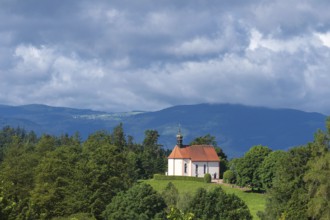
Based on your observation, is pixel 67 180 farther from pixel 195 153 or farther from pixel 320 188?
pixel 195 153

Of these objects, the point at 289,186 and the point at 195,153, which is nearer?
the point at 289,186

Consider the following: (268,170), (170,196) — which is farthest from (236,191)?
(170,196)

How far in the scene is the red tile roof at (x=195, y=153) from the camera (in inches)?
5123

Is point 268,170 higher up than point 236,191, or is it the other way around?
point 268,170

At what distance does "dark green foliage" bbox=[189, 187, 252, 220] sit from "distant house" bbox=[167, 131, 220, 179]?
259ft

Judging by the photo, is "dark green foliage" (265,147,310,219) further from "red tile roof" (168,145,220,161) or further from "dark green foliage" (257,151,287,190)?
"red tile roof" (168,145,220,161)

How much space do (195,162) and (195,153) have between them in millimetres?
2176

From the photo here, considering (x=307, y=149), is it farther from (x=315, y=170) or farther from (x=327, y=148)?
(x=315, y=170)

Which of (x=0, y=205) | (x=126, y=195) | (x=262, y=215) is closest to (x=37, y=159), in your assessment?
(x=126, y=195)

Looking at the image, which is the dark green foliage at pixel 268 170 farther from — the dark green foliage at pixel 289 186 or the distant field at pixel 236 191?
the dark green foliage at pixel 289 186

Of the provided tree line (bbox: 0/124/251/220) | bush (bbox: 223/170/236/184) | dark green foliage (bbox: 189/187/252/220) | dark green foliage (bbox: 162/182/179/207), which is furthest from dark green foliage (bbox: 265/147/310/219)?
bush (bbox: 223/170/236/184)

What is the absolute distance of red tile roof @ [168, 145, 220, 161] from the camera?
5123 inches

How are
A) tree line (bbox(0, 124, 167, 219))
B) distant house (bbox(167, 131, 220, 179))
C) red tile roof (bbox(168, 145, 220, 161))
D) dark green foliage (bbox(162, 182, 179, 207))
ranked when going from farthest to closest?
1. red tile roof (bbox(168, 145, 220, 161))
2. distant house (bbox(167, 131, 220, 179))
3. dark green foliage (bbox(162, 182, 179, 207))
4. tree line (bbox(0, 124, 167, 219))

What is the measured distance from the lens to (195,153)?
131375 millimetres
